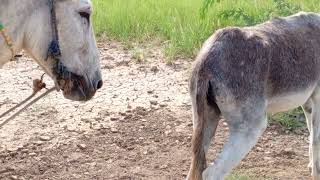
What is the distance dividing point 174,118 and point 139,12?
3.22 metres

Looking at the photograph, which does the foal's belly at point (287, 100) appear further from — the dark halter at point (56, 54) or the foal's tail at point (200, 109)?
the dark halter at point (56, 54)

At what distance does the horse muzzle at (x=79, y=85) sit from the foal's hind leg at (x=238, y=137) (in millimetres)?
1010

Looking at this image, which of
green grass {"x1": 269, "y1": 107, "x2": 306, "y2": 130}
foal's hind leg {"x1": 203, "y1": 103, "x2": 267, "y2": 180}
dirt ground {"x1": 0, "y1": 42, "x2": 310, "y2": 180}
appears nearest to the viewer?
foal's hind leg {"x1": 203, "y1": 103, "x2": 267, "y2": 180}

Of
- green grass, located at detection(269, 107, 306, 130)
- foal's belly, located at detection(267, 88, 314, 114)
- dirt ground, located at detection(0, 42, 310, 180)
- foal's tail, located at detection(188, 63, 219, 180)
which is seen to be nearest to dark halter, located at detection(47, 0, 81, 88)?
foal's tail, located at detection(188, 63, 219, 180)

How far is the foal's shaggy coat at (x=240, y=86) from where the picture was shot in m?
3.96

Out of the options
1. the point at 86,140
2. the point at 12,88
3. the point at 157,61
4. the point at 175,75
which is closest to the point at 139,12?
the point at 157,61

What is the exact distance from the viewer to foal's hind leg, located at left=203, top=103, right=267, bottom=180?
394cm

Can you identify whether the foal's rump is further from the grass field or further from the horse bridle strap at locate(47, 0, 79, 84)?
the grass field

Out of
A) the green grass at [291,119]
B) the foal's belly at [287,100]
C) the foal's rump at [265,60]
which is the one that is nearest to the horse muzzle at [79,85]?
the foal's rump at [265,60]

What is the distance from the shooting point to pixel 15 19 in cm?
307

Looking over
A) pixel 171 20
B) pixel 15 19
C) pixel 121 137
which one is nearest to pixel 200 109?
pixel 15 19

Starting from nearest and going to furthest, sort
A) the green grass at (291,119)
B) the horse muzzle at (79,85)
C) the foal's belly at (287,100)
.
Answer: the horse muzzle at (79,85) → the foal's belly at (287,100) → the green grass at (291,119)

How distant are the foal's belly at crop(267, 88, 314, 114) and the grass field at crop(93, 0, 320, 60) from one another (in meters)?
3.33

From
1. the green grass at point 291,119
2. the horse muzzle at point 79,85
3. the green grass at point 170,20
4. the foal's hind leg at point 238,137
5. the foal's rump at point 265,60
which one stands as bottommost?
the green grass at point 170,20
